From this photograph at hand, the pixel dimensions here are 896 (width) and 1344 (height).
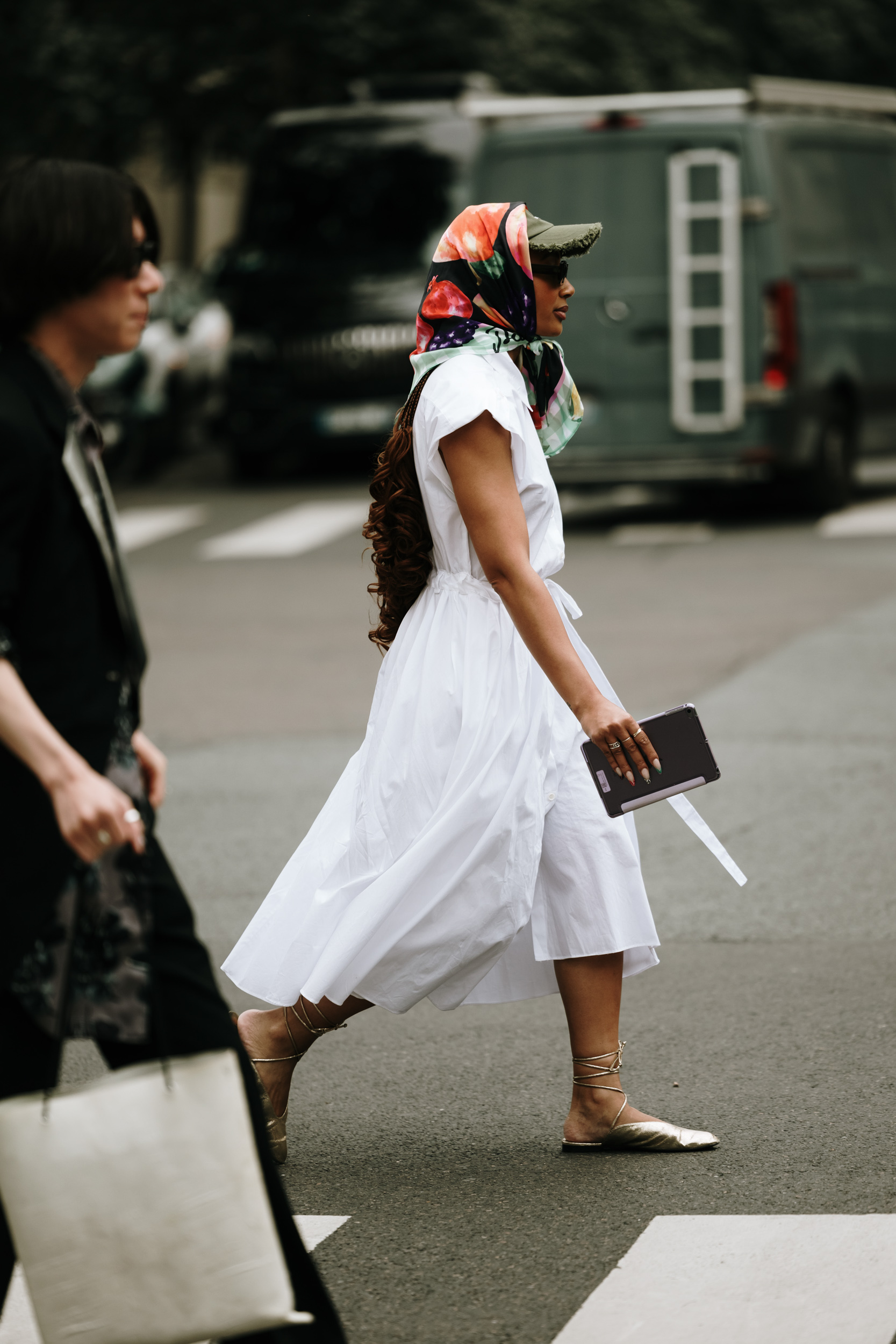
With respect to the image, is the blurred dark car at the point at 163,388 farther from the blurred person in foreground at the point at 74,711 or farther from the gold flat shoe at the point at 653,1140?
the blurred person in foreground at the point at 74,711

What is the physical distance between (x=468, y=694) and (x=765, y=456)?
10.6m

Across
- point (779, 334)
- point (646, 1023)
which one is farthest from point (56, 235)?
point (779, 334)

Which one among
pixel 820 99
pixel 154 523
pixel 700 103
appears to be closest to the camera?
pixel 700 103

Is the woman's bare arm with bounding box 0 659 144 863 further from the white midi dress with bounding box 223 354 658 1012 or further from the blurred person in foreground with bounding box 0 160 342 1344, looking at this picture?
the white midi dress with bounding box 223 354 658 1012

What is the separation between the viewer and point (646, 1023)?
489 centimetres

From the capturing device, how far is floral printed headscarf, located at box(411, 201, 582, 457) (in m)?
3.78

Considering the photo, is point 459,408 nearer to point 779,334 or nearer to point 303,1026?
point 303,1026

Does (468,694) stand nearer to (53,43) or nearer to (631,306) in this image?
(631,306)

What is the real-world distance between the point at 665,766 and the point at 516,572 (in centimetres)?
43

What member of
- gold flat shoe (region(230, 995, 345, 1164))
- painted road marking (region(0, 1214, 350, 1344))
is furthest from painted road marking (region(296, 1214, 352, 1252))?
gold flat shoe (region(230, 995, 345, 1164))

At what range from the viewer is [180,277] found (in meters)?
28.9

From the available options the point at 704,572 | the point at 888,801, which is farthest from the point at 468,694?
→ the point at 704,572

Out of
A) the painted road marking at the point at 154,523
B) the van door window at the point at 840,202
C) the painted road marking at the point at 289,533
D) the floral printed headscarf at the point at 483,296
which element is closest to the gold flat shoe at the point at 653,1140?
the floral printed headscarf at the point at 483,296

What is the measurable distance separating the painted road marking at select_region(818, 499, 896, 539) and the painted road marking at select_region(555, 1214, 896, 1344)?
1101 centimetres
